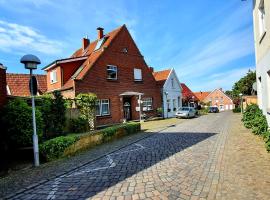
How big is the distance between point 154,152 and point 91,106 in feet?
32.8

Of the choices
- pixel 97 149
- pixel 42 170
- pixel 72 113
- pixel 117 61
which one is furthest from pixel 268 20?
pixel 117 61

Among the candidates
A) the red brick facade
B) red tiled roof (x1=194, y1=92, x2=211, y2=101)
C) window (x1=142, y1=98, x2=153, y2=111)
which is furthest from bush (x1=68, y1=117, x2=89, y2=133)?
red tiled roof (x1=194, y1=92, x2=211, y2=101)

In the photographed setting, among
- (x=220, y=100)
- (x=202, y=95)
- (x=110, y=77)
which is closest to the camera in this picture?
(x=110, y=77)

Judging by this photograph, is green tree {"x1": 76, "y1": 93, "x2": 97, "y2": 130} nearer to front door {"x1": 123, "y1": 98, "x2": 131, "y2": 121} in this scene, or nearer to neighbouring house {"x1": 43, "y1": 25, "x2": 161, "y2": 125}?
neighbouring house {"x1": 43, "y1": 25, "x2": 161, "y2": 125}

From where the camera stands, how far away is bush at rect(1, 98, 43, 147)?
364 inches

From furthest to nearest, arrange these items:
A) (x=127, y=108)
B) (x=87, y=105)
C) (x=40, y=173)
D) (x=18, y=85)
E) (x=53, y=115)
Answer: (x=127, y=108) < (x=18, y=85) < (x=87, y=105) < (x=53, y=115) < (x=40, y=173)

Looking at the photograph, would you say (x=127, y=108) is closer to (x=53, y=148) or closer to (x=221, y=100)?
(x=53, y=148)

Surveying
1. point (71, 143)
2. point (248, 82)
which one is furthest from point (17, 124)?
point (248, 82)

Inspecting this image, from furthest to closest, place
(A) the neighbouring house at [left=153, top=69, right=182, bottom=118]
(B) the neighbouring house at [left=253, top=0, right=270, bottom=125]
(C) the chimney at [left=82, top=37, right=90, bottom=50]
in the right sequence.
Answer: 1. (A) the neighbouring house at [left=153, top=69, right=182, bottom=118]
2. (C) the chimney at [left=82, top=37, right=90, bottom=50]
3. (B) the neighbouring house at [left=253, top=0, right=270, bottom=125]

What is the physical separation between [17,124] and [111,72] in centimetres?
1626

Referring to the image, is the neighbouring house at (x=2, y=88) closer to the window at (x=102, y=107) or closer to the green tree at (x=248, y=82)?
the window at (x=102, y=107)

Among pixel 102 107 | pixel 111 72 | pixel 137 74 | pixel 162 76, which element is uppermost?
pixel 162 76

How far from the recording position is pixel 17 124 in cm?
927

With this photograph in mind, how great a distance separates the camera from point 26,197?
17.9ft
